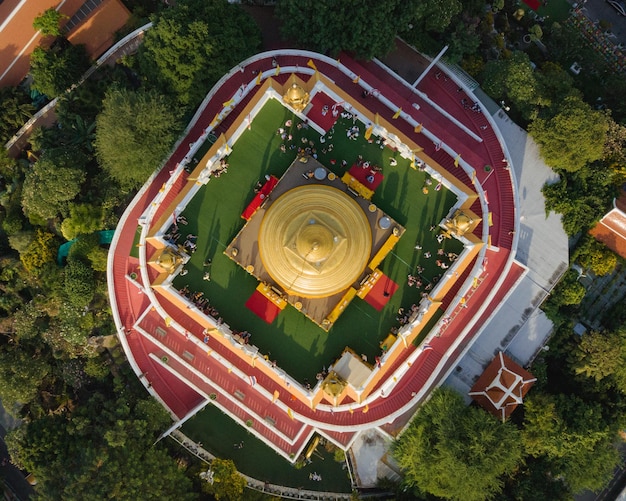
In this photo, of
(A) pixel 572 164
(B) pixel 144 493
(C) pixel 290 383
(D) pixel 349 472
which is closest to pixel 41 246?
(B) pixel 144 493

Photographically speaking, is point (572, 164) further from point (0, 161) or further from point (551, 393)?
point (0, 161)

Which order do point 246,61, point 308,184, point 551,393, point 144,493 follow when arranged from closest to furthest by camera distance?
point 308,184
point 144,493
point 246,61
point 551,393

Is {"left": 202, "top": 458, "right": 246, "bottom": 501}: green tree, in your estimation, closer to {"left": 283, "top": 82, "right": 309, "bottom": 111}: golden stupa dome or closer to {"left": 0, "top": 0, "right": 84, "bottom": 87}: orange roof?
{"left": 283, "top": 82, "right": 309, "bottom": 111}: golden stupa dome

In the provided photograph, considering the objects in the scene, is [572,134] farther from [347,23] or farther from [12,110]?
[12,110]

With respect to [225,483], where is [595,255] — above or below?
above

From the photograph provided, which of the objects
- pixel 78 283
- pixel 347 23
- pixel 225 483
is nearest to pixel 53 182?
pixel 78 283

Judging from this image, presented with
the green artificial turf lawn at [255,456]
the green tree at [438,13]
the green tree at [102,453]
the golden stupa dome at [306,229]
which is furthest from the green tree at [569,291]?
the green tree at [102,453]
